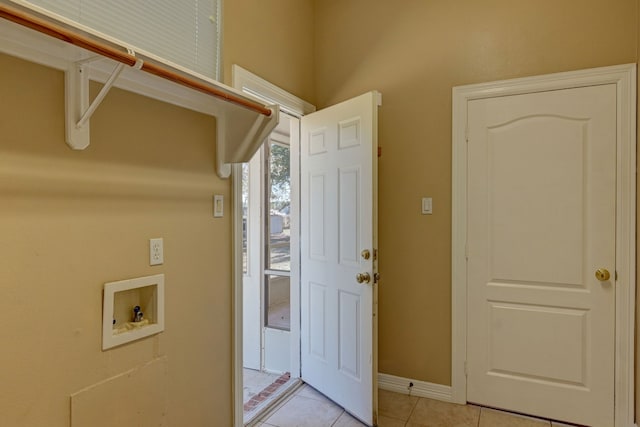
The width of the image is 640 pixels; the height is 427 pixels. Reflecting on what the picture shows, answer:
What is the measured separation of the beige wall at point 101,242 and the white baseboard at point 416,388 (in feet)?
3.95

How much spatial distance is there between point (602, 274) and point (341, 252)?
59.5 inches

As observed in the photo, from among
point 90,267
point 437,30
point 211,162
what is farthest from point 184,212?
point 437,30

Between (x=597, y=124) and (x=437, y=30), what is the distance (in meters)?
1.14

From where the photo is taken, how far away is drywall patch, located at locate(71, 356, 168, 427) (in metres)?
1.34

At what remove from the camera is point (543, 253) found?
2256 mm

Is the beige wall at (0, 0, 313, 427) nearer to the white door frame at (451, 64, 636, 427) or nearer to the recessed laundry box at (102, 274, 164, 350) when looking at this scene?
the recessed laundry box at (102, 274, 164, 350)

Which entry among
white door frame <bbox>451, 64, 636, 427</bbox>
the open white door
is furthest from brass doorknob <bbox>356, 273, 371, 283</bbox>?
white door frame <bbox>451, 64, 636, 427</bbox>

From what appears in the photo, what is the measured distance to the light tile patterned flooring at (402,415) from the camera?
7.38 feet

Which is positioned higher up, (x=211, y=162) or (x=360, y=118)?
(x=360, y=118)

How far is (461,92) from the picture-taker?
2.41m

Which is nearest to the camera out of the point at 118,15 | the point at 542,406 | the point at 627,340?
the point at 118,15

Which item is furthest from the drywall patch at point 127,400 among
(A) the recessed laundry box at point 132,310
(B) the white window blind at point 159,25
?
(B) the white window blind at point 159,25

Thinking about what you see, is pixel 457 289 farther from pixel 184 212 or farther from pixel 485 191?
pixel 184 212

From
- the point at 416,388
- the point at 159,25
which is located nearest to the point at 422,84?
the point at 159,25
